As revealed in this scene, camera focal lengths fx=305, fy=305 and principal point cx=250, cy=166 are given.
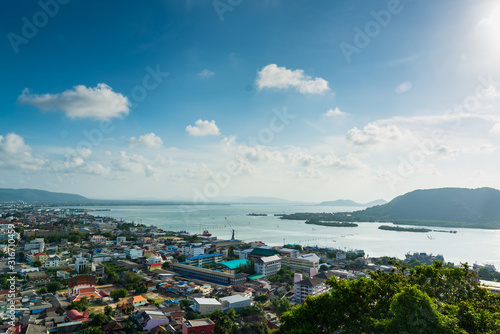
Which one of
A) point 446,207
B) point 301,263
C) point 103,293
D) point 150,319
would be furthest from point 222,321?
point 446,207

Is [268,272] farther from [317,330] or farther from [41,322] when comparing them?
[317,330]

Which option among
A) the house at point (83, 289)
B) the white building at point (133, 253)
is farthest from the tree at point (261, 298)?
the white building at point (133, 253)

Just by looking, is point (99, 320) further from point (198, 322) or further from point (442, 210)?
point (442, 210)

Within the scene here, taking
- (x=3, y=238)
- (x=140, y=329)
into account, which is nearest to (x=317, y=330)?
(x=140, y=329)

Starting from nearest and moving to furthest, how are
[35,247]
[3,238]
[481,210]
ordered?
[35,247] < [3,238] < [481,210]

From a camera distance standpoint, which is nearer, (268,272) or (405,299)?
(405,299)

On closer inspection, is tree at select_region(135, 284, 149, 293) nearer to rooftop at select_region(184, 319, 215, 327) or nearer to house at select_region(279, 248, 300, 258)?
rooftop at select_region(184, 319, 215, 327)

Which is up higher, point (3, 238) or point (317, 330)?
point (317, 330)
